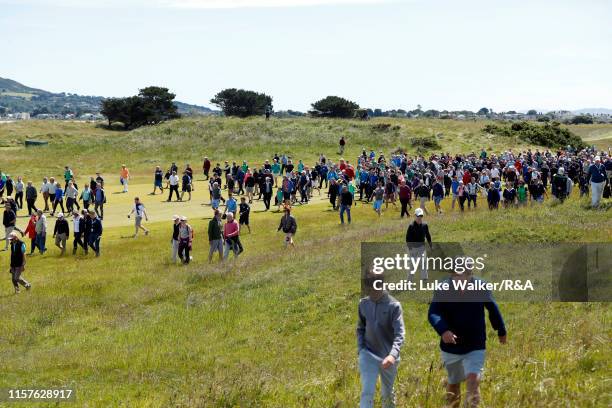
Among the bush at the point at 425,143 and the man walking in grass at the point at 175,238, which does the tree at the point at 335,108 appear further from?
the man walking in grass at the point at 175,238

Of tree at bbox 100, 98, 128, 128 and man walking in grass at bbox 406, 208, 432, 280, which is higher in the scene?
tree at bbox 100, 98, 128, 128

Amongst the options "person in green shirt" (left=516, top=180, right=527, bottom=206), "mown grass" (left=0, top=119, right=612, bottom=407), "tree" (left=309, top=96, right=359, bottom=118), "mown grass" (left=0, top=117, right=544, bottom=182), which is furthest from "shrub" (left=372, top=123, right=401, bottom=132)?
"mown grass" (left=0, top=119, right=612, bottom=407)

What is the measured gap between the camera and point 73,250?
27.1 metres

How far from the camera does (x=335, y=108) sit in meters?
118

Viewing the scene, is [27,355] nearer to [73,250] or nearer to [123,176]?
[73,250]

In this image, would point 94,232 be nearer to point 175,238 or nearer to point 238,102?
point 175,238

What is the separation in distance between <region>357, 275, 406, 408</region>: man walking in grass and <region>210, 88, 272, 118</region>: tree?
411 ft

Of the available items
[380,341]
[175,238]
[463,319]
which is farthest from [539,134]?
[380,341]

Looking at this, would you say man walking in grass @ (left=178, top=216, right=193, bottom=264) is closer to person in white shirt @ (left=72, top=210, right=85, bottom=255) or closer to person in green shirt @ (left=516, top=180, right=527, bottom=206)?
person in white shirt @ (left=72, top=210, right=85, bottom=255)

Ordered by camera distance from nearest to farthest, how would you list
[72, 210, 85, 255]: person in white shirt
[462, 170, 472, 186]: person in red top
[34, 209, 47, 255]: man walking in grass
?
1. [34, 209, 47, 255]: man walking in grass
2. [72, 210, 85, 255]: person in white shirt
3. [462, 170, 472, 186]: person in red top

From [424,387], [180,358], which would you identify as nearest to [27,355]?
[180,358]

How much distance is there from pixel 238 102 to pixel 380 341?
127398 millimetres

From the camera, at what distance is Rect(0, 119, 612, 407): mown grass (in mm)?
9023

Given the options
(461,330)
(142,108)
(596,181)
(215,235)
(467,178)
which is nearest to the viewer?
(461,330)
